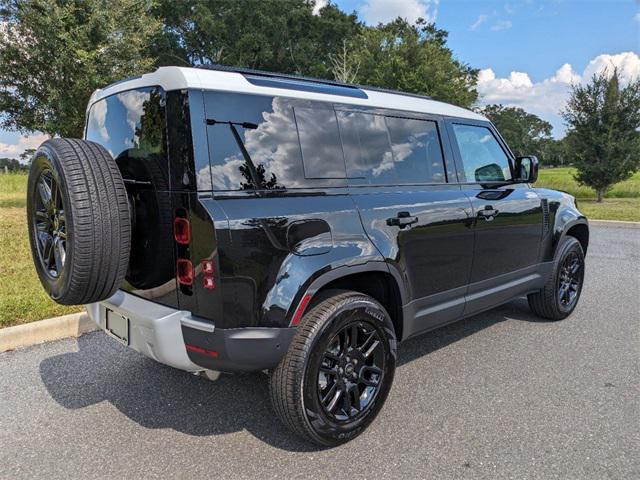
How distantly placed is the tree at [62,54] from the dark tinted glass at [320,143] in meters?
10.3

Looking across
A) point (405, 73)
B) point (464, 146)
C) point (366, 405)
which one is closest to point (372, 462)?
point (366, 405)

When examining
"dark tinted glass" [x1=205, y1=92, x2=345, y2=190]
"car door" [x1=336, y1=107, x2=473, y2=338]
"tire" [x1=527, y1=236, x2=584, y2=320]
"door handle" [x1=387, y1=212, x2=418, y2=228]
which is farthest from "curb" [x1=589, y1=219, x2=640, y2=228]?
"dark tinted glass" [x1=205, y1=92, x2=345, y2=190]

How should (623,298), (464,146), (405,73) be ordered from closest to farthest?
(464,146) < (623,298) < (405,73)

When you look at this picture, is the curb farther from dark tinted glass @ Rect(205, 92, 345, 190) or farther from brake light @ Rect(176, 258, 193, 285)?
brake light @ Rect(176, 258, 193, 285)

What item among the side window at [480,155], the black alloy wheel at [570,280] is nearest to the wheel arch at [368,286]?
the side window at [480,155]

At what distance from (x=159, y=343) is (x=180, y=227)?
592 mm

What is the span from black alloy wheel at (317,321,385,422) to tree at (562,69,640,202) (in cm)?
1754

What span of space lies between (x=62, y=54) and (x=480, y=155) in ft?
35.3

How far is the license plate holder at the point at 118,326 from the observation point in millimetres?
2607

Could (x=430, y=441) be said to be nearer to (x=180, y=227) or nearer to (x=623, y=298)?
(x=180, y=227)

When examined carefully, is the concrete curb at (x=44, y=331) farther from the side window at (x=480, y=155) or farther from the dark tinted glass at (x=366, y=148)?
the side window at (x=480, y=155)

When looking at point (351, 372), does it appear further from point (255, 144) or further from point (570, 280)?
point (570, 280)

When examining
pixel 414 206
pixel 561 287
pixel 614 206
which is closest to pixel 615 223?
pixel 614 206

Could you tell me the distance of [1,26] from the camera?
1127 cm
